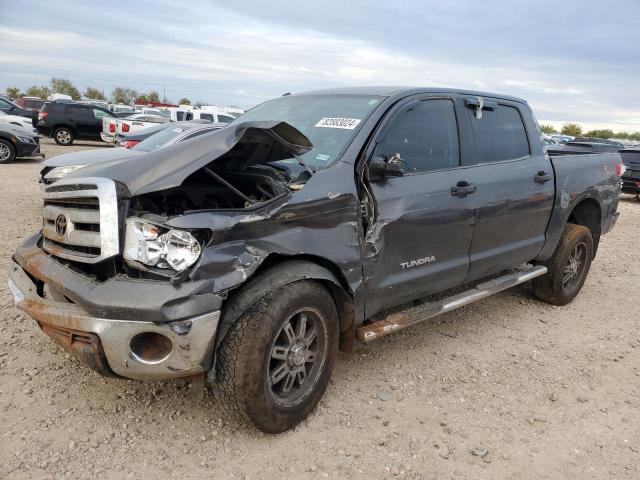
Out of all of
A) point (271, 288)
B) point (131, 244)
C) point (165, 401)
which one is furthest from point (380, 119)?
point (165, 401)

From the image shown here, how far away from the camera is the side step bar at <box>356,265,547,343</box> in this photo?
10.7ft

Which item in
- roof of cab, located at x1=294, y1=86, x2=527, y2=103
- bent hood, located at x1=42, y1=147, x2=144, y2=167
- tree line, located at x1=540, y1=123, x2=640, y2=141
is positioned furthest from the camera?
tree line, located at x1=540, y1=123, x2=640, y2=141

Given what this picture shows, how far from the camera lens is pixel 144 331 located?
241 cm

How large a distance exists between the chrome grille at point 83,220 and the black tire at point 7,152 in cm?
1225

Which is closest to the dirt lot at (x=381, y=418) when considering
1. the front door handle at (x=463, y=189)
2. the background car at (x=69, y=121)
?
the front door handle at (x=463, y=189)

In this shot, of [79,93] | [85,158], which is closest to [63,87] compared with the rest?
[79,93]

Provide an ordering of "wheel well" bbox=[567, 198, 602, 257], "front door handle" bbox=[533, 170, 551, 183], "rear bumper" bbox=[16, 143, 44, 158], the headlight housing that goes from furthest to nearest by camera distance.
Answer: "rear bumper" bbox=[16, 143, 44, 158]
the headlight housing
"wheel well" bbox=[567, 198, 602, 257]
"front door handle" bbox=[533, 170, 551, 183]

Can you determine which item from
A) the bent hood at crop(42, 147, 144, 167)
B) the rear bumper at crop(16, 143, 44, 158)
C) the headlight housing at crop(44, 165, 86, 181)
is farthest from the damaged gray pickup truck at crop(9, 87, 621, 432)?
the rear bumper at crop(16, 143, 44, 158)

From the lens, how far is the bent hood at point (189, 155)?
2658 mm

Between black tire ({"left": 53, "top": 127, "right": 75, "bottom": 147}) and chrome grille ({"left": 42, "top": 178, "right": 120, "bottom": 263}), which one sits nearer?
chrome grille ({"left": 42, "top": 178, "right": 120, "bottom": 263})

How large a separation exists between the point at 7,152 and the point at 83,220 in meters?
12.9

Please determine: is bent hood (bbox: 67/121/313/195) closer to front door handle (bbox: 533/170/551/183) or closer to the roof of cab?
the roof of cab

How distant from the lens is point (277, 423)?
2824mm

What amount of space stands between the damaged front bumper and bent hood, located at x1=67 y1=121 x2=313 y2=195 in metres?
0.54
